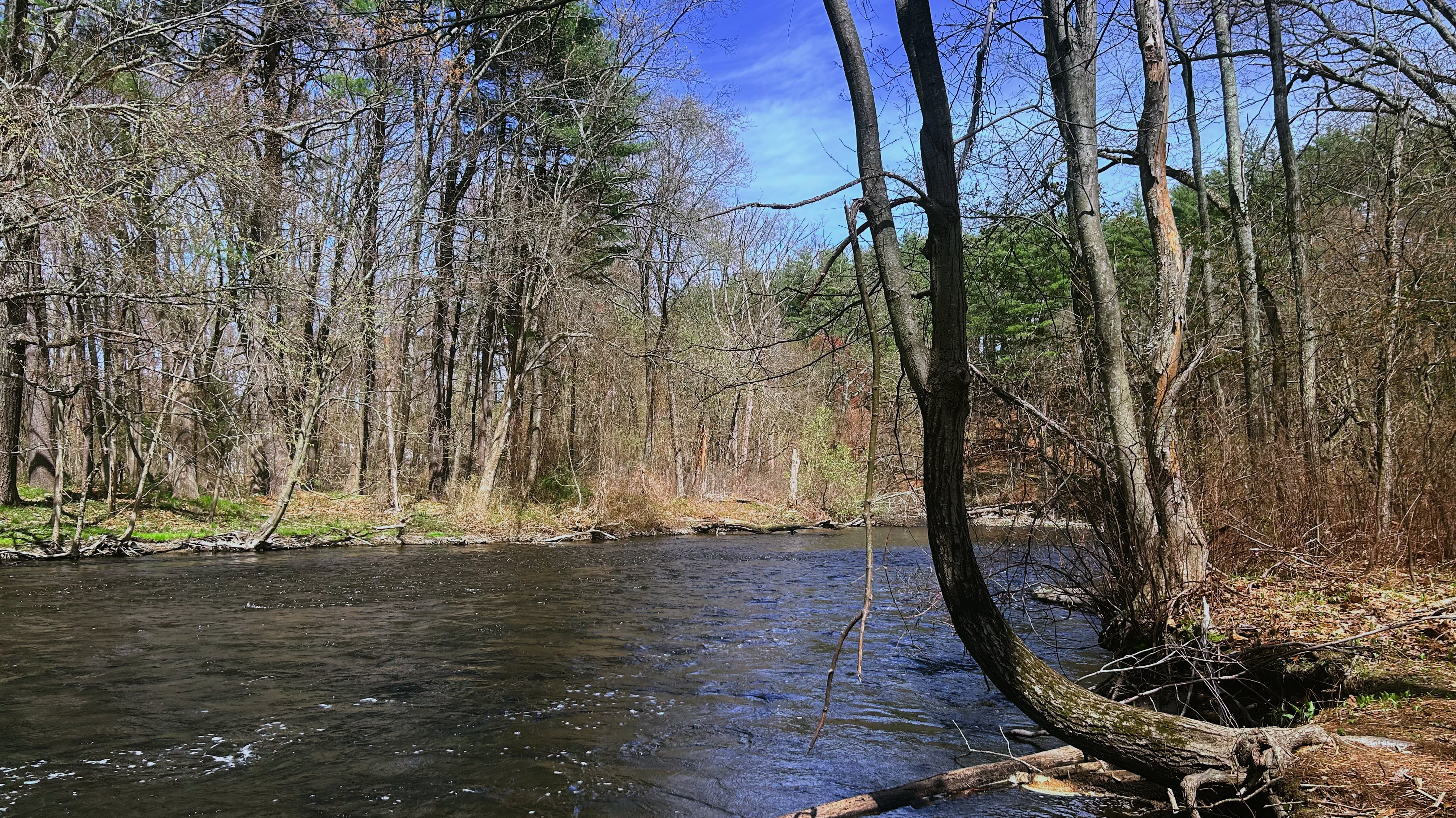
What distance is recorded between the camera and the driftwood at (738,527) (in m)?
23.8

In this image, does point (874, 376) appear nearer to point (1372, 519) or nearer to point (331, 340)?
point (1372, 519)

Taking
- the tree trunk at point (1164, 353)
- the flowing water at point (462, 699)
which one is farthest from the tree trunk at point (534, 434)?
the tree trunk at point (1164, 353)

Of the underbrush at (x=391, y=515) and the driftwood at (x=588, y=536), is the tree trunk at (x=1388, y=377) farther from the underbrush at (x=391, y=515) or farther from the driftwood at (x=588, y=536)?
the underbrush at (x=391, y=515)

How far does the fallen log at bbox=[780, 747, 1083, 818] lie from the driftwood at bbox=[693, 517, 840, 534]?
60.9 ft

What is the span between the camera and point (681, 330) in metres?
28.0

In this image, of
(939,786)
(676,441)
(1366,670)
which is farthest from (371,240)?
(1366,670)

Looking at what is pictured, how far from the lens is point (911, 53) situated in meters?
3.73

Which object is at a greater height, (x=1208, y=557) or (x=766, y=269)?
(x=766, y=269)

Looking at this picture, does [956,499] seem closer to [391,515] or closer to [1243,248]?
[1243,248]

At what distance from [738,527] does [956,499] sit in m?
20.6

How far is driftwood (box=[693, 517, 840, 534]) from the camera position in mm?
23781

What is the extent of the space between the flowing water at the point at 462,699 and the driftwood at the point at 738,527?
10.5 metres

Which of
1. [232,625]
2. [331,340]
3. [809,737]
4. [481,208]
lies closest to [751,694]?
[809,737]

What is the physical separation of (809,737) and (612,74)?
19723mm
